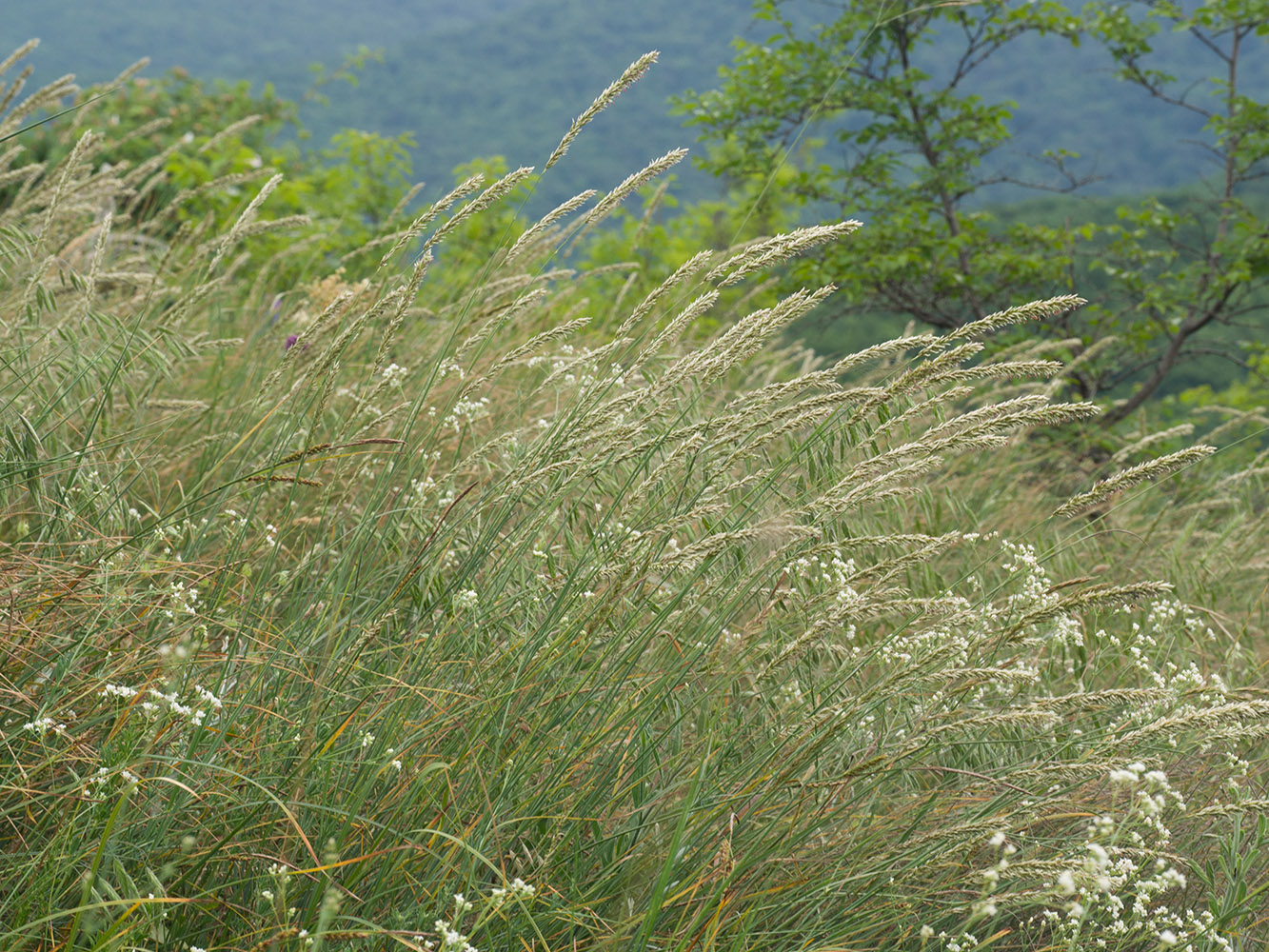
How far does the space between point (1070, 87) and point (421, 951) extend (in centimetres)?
8704

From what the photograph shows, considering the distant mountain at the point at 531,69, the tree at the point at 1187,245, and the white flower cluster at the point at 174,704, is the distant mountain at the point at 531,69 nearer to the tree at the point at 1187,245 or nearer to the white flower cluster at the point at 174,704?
the tree at the point at 1187,245

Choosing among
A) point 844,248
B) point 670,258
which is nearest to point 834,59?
point 844,248

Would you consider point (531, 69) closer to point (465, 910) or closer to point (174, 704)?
point (174, 704)

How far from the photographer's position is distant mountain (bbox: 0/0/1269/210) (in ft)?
226

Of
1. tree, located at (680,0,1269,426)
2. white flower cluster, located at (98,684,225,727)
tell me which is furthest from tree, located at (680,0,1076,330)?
white flower cluster, located at (98,684,225,727)

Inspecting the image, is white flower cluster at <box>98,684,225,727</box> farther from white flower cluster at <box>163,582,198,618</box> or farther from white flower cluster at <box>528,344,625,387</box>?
white flower cluster at <box>528,344,625,387</box>

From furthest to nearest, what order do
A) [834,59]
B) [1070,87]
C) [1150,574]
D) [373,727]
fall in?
[1070,87]
[834,59]
[1150,574]
[373,727]

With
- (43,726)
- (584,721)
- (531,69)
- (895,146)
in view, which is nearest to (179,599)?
(43,726)

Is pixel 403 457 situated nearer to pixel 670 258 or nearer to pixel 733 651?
pixel 733 651

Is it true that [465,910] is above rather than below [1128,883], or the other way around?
above

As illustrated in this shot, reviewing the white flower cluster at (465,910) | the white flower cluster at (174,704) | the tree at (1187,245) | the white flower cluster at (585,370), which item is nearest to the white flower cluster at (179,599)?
the white flower cluster at (174,704)

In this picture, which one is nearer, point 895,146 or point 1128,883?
point 1128,883

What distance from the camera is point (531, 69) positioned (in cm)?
9006

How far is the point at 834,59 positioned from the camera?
673cm
